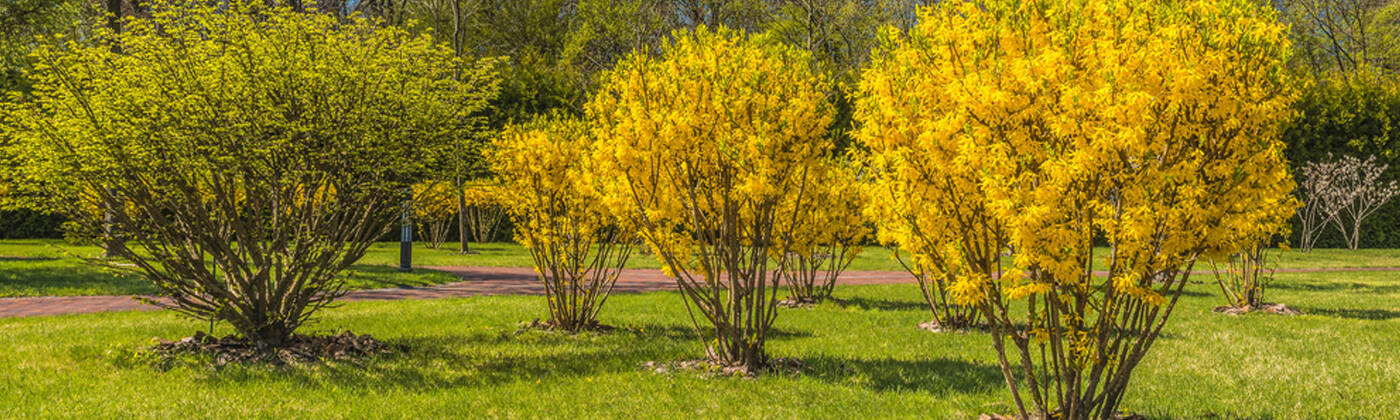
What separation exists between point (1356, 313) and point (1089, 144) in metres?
11.4

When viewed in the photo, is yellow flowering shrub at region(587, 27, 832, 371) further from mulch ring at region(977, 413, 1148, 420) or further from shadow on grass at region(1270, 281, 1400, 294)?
shadow on grass at region(1270, 281, 1400, 294)

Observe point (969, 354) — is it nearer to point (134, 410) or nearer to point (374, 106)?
point (374, 106)

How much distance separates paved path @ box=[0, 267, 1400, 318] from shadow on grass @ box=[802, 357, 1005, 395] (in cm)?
616

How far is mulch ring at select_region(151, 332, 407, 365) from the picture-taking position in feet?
22.5

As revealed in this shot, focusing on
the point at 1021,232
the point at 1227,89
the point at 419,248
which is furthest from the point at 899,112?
the point at 419,248

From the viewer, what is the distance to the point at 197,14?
6676 mm

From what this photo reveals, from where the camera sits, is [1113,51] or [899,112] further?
[899,112]

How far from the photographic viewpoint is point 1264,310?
11.9 metres

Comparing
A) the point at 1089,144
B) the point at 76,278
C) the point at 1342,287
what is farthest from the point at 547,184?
the point at 1342,287

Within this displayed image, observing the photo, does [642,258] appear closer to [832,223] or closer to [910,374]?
[832,223]

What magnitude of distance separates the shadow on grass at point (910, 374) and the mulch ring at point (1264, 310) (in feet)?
22.0

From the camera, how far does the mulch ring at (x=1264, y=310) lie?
38.5 feet

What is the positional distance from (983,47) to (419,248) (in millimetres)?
22529

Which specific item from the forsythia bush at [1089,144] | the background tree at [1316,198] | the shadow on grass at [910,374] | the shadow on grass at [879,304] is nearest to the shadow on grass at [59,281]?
the shadow on grass at [910,374]
